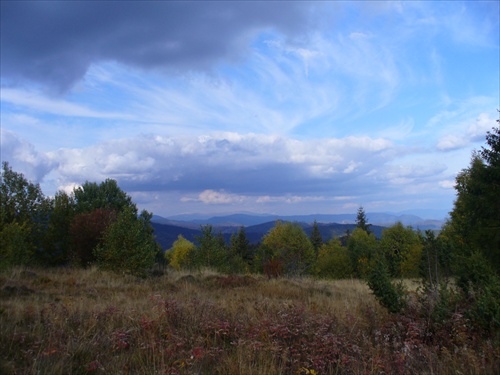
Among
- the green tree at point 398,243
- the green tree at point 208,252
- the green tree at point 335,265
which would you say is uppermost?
the green tree at point 208,252

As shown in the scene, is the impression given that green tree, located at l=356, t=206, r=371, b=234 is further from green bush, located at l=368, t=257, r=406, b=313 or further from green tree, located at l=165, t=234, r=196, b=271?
green bush, located at l=368, t=257, r=406, b=313

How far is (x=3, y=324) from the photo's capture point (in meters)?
5.34

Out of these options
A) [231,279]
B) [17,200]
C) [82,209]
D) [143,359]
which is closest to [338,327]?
[143,359]

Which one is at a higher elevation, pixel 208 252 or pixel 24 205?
pixel 24 205

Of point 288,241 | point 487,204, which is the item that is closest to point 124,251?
point 487,204

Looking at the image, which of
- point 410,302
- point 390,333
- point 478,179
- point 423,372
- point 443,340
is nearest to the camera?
point 423,372

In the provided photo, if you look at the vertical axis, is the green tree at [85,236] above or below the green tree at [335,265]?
above

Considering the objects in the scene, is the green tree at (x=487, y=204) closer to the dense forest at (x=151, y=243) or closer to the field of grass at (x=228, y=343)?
the dense forest at (x=151, y=243)

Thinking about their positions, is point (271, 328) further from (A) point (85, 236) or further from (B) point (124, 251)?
(A) point (85, 236)

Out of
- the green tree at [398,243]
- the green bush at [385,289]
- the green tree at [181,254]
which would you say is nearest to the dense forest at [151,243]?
the green bush at [385,289]

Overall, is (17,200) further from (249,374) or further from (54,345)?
(249,374)

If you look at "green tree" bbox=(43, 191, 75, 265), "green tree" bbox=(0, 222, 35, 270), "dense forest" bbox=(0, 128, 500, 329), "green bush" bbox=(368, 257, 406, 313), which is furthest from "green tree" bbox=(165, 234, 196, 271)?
"green bush" bbox=(368, 257, 406, 313)

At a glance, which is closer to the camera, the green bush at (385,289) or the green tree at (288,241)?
the green bush at (385,289)

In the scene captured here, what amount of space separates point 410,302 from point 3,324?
279 inches
